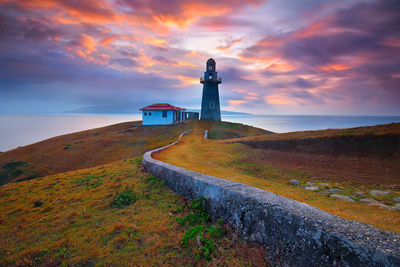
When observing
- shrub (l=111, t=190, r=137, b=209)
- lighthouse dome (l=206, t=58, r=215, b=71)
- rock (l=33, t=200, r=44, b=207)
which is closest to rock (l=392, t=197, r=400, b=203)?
shrub (l=111, t=190, r=137, b=209)

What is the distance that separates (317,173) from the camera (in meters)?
12.0

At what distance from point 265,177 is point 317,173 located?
11.2ft

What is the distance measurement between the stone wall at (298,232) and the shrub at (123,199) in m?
3.73

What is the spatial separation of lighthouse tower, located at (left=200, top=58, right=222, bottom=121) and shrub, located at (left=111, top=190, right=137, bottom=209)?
42804mm

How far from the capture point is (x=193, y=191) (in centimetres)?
656

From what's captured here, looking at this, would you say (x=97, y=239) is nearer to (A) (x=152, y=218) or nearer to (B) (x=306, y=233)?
(A) (x=152, y=218)

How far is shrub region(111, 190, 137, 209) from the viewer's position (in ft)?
24.7

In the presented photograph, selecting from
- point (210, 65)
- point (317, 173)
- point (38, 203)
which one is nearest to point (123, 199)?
point (38, 203)

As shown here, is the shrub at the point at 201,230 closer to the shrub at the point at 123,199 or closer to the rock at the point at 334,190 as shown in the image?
the shrub at the point at 123,199

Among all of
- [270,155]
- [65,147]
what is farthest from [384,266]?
[65,147]

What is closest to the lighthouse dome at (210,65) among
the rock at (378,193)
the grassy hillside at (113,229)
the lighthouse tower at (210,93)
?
the lighthouse tower at (210,93)

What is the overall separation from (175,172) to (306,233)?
5569mm

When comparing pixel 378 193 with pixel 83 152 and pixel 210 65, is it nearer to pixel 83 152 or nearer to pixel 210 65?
pixel 83 152

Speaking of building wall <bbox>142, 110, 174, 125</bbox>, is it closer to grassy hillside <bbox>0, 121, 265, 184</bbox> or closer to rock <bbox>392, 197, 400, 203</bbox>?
grassy hillside <bbox>0, 121, 265, 184</bbox>
